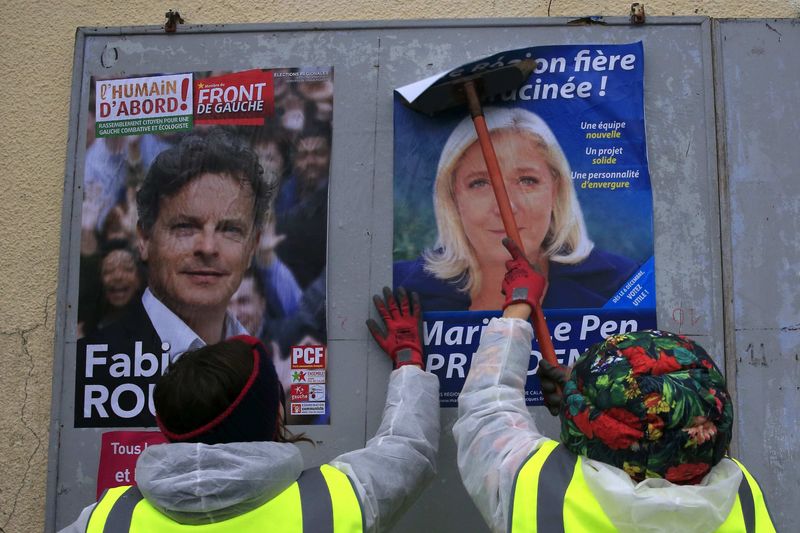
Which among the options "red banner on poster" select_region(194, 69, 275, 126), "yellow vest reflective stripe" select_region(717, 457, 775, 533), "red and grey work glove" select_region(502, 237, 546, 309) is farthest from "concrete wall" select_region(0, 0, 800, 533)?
"yellow vest reflective stripe" select_region(717, 457, 775, 533)

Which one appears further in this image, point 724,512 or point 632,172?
point 632,172

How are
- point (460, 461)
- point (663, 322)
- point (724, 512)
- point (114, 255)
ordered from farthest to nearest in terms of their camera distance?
point (114, 255) < point (663, 322) < point (460, 461) < point (724, 512)

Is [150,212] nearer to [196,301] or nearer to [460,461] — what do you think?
[196,301]

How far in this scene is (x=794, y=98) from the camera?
2.74 meters

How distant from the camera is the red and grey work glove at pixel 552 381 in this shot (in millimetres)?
2309

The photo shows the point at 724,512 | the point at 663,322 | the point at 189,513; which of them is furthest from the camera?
the point at 663,322

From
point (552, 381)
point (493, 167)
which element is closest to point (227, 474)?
point (552, 381)

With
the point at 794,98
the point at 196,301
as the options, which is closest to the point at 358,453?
the point at 196,301

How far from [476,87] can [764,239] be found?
999 mm

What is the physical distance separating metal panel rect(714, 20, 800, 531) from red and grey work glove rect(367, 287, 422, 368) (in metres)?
0.94

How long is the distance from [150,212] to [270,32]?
712 millimetres

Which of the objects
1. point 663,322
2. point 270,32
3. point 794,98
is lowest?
point 663,322

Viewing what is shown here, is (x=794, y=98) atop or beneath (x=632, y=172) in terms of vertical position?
atop

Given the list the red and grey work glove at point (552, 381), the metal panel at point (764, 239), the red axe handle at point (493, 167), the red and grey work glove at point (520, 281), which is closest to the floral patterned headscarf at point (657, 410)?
the red and grey work glove at point (552, 381)
